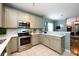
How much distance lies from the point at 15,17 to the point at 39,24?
165 centimetres

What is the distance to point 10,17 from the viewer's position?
2.76 meters

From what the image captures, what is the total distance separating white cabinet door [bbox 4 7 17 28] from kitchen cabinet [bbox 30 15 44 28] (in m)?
1.02

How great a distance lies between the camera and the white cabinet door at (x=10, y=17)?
2.63 m

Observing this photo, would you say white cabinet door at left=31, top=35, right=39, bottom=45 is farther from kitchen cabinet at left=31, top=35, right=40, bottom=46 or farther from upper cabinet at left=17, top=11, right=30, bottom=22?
upper cabinet at left=17, top=11, right=30, bottom=22

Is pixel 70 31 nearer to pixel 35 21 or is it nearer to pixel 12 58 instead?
pixel 35 21

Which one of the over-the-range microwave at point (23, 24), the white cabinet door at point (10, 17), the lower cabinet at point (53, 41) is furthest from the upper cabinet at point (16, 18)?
the lower cabinet at point (53, 41)

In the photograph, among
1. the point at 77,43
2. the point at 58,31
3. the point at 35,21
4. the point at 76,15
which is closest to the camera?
the point at 76,15

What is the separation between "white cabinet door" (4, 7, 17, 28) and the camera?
2.63 meters

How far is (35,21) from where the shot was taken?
404 centimetres

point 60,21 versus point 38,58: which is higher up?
point 60,21

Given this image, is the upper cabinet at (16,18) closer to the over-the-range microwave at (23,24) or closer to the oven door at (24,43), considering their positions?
the over-the-range microwave at (23,24)

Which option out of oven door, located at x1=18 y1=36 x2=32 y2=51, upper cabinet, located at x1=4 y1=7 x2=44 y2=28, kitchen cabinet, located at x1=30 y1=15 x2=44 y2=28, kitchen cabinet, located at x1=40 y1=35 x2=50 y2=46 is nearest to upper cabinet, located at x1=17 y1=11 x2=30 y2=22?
upper cabinet, located at x1=4 y1=7 x2=44 y2=28

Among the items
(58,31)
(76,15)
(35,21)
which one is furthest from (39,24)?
(76,15)

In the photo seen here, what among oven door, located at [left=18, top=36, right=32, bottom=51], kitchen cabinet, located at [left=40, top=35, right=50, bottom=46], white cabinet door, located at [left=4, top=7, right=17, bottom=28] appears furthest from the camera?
kitchen cabinet, located at [left=40, top=35, right=50, bottom=46]
